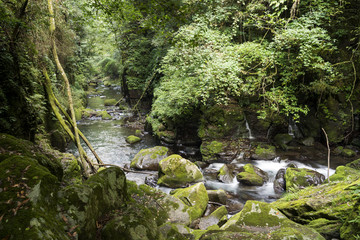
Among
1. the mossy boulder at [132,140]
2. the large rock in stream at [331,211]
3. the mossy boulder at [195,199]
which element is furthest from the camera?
the mossy boulder at [132,140]

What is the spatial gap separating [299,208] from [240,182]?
3786 mm

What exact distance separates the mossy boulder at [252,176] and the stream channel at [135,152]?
18cm

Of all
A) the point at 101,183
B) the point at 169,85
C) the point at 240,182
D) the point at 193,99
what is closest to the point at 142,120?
the point at 169,85

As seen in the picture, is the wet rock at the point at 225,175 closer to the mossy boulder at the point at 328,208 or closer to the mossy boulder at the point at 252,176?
the mossy boulder at the point at 252,176

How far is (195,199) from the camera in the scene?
6.38 m

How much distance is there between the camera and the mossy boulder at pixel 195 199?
6043 mm

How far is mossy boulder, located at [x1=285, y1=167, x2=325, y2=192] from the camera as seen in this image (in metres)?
7.32

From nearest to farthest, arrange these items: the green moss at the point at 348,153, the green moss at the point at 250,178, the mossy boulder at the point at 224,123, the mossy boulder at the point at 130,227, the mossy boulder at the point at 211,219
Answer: the mossy boulder at the point at 130,227 → the mossy boulder at the point at 211,219 → the green moss at the point at 250,178 → the green moss at the point at 348,153 → the mossy boulder at the point at 224,123

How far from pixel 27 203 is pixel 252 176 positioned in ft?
26.8

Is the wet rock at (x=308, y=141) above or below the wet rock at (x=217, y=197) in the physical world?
above

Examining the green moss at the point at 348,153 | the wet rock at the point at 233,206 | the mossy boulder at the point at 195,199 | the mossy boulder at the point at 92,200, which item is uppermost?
the mossy boulder at the point at 92,200

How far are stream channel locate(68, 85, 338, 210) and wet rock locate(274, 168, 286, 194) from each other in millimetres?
226

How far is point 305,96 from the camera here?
10844 mm

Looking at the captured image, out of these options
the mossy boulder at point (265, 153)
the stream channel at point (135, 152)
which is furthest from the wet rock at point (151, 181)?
the mossy boulder at point (265, 153)
